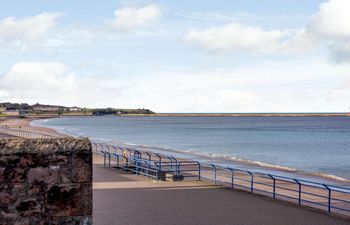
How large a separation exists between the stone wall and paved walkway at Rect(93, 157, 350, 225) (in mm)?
8570

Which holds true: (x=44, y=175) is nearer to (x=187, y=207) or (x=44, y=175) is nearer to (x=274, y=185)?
(x=187, y=207)

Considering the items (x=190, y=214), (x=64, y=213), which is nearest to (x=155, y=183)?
(x=190, y=214)

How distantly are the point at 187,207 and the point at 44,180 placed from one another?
1170 centimetres

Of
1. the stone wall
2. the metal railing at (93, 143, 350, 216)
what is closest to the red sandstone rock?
the stone wall

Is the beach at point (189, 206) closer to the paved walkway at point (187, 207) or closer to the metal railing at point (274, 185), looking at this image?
the paved walkway at point (187, 207)

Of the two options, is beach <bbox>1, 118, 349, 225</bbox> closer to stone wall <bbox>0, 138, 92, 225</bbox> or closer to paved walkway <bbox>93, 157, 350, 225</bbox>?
paved walkway <bbox>93, 157, 350, 225</bbox>

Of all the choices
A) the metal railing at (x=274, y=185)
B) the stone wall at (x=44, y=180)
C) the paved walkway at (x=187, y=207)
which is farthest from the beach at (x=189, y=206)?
the stone wall at (x=44, y=180)

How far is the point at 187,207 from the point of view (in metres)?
16.7

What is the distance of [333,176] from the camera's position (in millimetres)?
35312

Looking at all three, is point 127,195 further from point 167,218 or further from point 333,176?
point 333,176

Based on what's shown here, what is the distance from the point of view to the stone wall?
17.5ft

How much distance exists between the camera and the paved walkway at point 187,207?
14586 millimetres

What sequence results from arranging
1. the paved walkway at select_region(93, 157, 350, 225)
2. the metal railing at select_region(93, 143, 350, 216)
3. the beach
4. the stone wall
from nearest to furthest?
the stone wall
the paved walkway at select_region(93, 157, 350, 225)
the beach
the metal railing at select_region(93, 143, 350, 216)

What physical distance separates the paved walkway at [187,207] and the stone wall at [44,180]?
857cm
